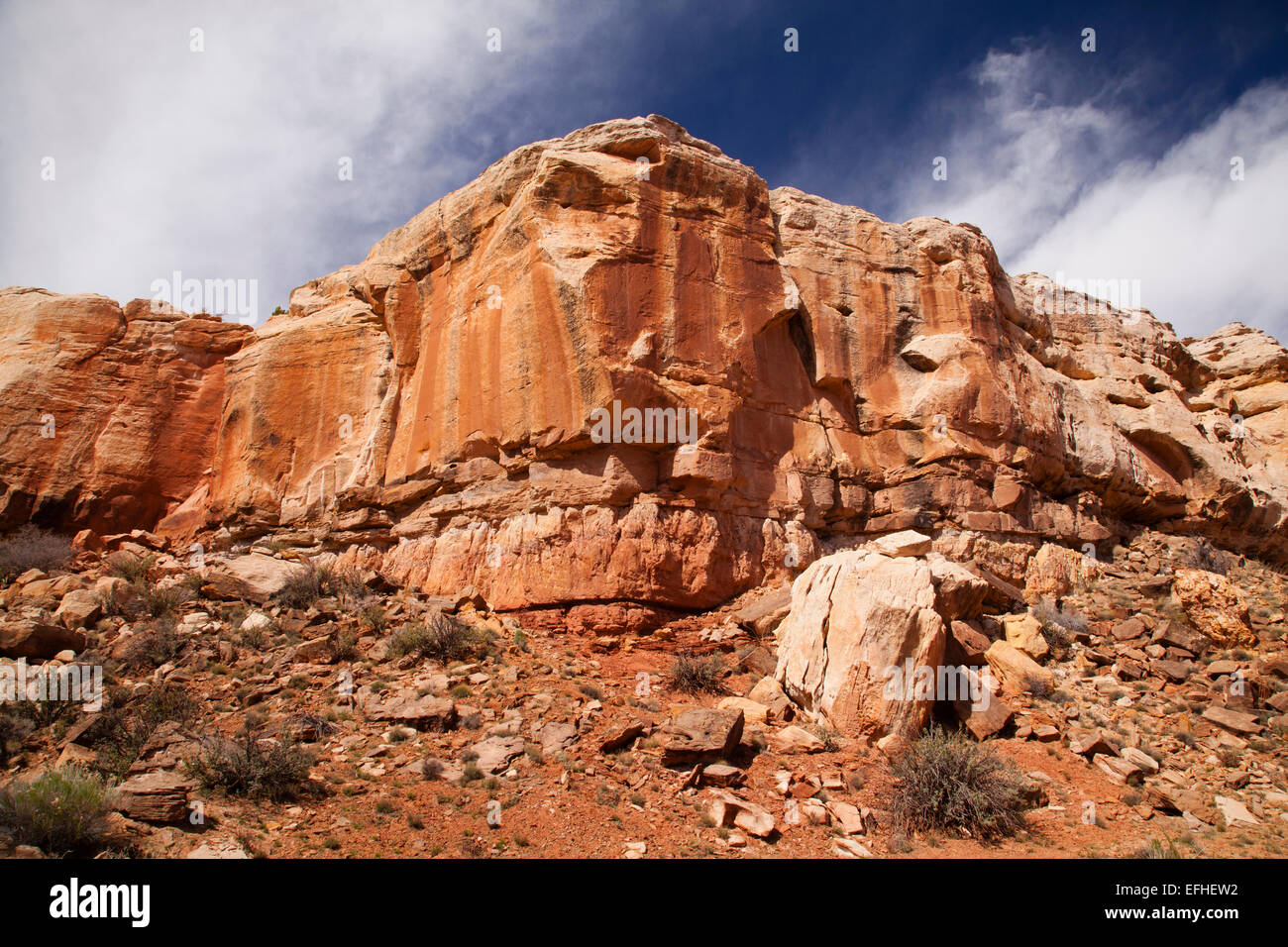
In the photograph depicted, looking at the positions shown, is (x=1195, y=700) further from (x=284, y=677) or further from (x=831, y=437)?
(x=284, y=677)

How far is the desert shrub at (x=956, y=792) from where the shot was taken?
8.27 m

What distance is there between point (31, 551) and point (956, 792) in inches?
707

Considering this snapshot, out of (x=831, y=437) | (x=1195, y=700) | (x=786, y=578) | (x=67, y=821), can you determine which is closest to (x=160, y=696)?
(x=67, y=821)

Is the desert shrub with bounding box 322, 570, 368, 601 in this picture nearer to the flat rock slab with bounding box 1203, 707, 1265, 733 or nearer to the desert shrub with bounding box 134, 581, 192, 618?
the desert shrub with bounding box 134, 581, 192, 618

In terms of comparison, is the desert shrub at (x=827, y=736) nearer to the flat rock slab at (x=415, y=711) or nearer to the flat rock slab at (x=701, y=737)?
the flat rock slab at (x=701, y=737)

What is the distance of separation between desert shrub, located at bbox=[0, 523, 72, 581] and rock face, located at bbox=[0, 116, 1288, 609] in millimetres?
803

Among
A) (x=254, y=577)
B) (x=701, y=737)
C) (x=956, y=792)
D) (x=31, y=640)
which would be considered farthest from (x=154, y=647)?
(x=956, y=792)

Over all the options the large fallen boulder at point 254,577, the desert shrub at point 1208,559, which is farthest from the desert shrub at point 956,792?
the desert shrub at point 1208,559

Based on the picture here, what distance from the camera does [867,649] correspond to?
399 inches

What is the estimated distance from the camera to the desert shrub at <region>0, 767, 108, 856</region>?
5820 millimetres

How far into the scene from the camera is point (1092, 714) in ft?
37.0

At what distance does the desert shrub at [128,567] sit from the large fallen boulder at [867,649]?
13.7 m

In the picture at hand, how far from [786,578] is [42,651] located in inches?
485

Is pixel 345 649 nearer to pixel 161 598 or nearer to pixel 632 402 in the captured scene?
pixel 161 598
